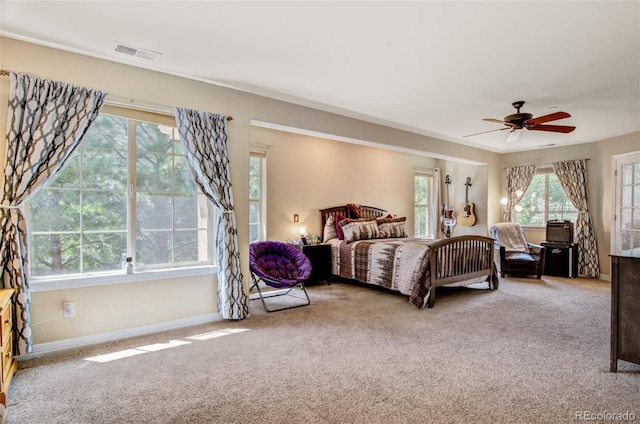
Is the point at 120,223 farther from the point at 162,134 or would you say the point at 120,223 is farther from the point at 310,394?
the point at 310,394

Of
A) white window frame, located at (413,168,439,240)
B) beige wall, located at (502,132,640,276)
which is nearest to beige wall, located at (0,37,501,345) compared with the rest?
white window frame, located at (413,168,439,240)

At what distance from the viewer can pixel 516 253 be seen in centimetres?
594

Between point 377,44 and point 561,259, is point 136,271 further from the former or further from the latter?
point 561,259

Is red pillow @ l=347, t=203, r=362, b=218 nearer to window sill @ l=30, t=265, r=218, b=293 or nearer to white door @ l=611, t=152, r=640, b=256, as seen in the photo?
window sill @ l=30, t=265, r=218, b=293

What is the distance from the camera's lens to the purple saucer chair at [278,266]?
→ 3.88 meters

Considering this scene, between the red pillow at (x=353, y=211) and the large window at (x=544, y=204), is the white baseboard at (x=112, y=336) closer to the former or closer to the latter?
the red pillow at (x=353, y=211)

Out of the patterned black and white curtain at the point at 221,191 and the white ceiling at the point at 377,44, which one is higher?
the white ceiling at the point at 377,44

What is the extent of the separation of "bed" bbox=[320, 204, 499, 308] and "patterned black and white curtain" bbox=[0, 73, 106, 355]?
368cm

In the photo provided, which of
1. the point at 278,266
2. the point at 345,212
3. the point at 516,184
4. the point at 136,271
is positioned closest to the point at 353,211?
the point at 345,212

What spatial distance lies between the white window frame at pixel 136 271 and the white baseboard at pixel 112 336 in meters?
0.43

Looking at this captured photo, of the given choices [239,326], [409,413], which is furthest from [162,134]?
[409,413]

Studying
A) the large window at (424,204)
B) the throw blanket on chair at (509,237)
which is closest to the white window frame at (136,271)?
the throw blanket on chair at (509,237)

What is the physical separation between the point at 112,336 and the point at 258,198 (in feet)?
8.72

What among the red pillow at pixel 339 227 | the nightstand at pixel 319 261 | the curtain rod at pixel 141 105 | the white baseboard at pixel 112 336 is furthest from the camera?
the red pillow at pixel 339 227
